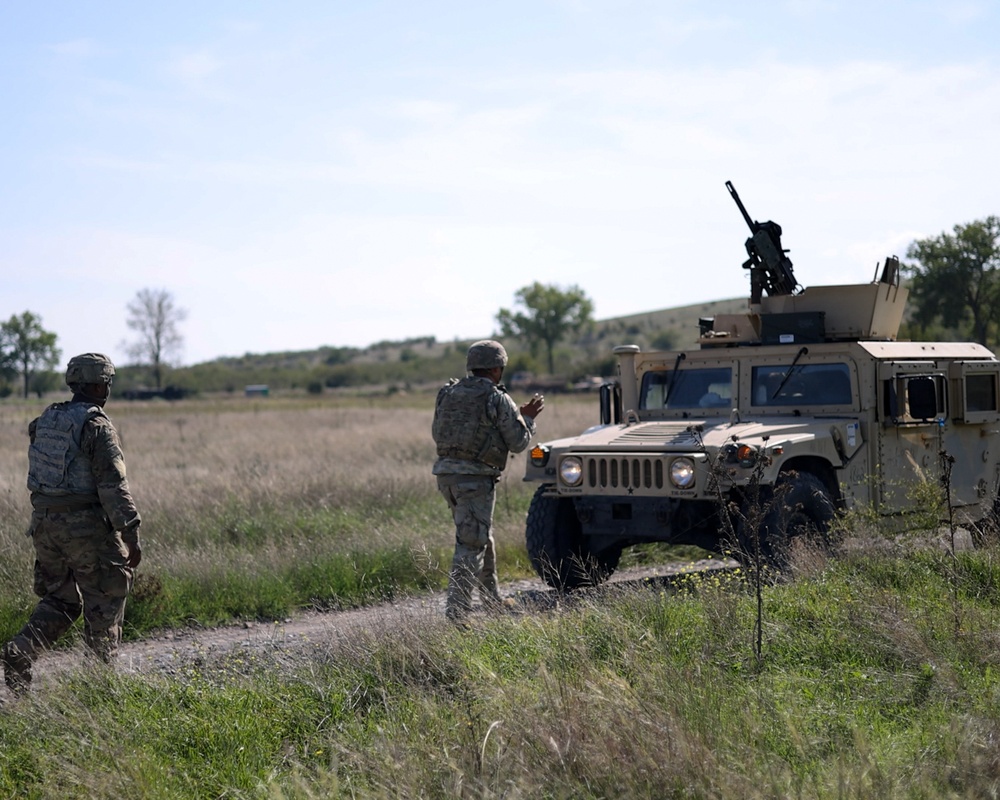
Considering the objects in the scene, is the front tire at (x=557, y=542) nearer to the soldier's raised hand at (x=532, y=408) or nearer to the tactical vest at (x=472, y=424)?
the soldier's raised hand at (x=532, y=408)

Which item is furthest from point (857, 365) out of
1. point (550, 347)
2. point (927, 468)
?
point (550, 347)

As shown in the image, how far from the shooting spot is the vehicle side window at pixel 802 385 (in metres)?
8.39

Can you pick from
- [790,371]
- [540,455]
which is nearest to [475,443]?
[540,455]

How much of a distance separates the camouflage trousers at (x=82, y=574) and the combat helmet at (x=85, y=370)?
2.04 ft

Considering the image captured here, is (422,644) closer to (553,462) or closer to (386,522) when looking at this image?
(553,462)

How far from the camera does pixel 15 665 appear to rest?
5.36 m

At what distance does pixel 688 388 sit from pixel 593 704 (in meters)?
5.01

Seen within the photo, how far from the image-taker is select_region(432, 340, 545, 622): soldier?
6805 mm

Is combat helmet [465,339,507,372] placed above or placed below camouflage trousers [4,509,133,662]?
above

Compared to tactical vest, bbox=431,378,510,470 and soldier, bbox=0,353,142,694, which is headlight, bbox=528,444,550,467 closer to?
tactical vest, bbox=431,378,510,470

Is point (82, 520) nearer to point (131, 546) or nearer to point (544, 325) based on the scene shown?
point (131, 546)

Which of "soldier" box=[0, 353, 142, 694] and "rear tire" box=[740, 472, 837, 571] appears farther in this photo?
"rear tire" box=[740, 472, 837, 571]

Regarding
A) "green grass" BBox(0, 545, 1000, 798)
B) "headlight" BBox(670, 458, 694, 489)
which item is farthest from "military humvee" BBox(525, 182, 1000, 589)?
"green grass" BBox(0, 545, 1000, 798)

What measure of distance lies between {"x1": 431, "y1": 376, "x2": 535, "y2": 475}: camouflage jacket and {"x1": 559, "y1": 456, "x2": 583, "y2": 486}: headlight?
925mm
